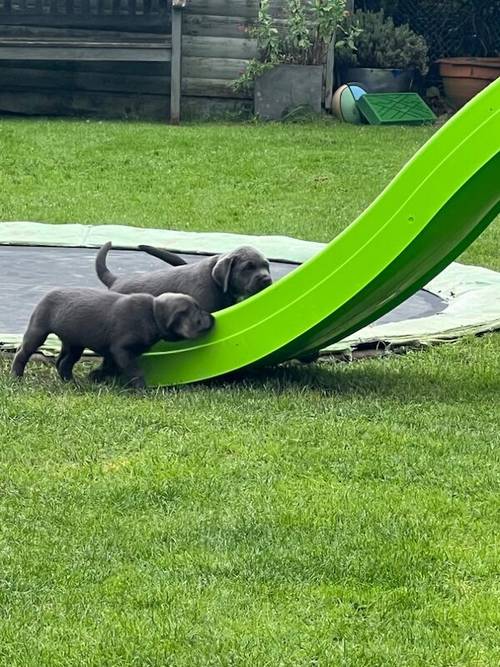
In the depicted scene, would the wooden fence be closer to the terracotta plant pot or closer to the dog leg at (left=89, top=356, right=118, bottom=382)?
the terracotta plant pot

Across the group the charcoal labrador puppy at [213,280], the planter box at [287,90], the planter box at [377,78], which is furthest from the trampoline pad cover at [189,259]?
the planter box at [377,78]

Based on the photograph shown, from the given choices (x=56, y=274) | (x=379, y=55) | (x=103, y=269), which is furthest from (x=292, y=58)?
(x=103, y=269)

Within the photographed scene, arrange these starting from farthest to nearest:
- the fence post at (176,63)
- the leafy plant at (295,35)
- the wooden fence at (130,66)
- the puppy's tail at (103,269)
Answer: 1. the wooden fence at (130,66)
2. the leafy plant at (295,35)
3. the fence post at (176,63)
4. the puppy's tail at (103,269)

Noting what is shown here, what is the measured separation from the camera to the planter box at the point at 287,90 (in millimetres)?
14883

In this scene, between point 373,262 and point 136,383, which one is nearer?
point 373,262

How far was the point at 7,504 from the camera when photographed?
12.4 ft

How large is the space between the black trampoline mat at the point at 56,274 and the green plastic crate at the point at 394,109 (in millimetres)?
7160

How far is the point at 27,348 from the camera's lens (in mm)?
5246

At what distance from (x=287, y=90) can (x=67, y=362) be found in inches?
399

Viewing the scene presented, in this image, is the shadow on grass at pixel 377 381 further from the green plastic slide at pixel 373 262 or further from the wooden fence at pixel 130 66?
the wooden fence at pixel 130 66

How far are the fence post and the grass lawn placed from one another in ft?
29.4

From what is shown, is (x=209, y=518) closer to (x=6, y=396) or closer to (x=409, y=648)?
(x=409, y=648)

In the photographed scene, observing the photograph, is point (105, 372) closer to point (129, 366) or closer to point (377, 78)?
point (129, 366)

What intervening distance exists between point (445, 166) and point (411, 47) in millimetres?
11551
